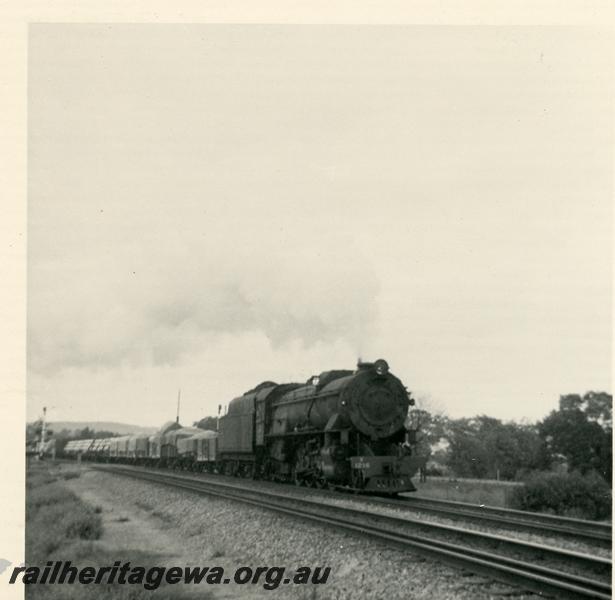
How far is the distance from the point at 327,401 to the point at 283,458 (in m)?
3.49

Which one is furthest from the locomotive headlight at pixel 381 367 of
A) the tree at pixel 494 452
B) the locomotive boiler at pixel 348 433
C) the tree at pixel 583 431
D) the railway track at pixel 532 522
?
the tree at pixel 494 452

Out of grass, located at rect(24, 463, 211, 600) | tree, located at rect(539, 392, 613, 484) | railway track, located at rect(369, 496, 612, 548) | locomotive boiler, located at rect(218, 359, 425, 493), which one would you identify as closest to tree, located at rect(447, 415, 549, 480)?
tree, located at rect(539, 392, 613, 484)

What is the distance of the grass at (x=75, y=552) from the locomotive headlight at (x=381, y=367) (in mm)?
7510

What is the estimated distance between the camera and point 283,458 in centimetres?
2012

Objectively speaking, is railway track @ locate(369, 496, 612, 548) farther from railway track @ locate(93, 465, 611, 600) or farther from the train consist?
railway track @ locate(93, 465, 611, 600)

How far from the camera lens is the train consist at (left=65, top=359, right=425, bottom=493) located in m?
16.1

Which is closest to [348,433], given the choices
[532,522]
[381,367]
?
[381,367]

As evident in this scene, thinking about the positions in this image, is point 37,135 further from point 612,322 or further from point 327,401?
point 327,401

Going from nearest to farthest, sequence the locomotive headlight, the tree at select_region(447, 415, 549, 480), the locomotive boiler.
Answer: the locomotive boiler, the locomotive headlight, the tree at select_region(447, 415, 549, 480)

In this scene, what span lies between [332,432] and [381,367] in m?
2.10

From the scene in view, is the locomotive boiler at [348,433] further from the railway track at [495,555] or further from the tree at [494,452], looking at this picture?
the tree at [494,452]

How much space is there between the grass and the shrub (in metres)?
10.1

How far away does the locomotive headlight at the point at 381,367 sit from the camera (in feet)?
55.9

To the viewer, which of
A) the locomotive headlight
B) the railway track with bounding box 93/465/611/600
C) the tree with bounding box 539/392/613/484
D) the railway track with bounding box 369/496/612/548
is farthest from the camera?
the tree with bounding box 539/392/613/484
